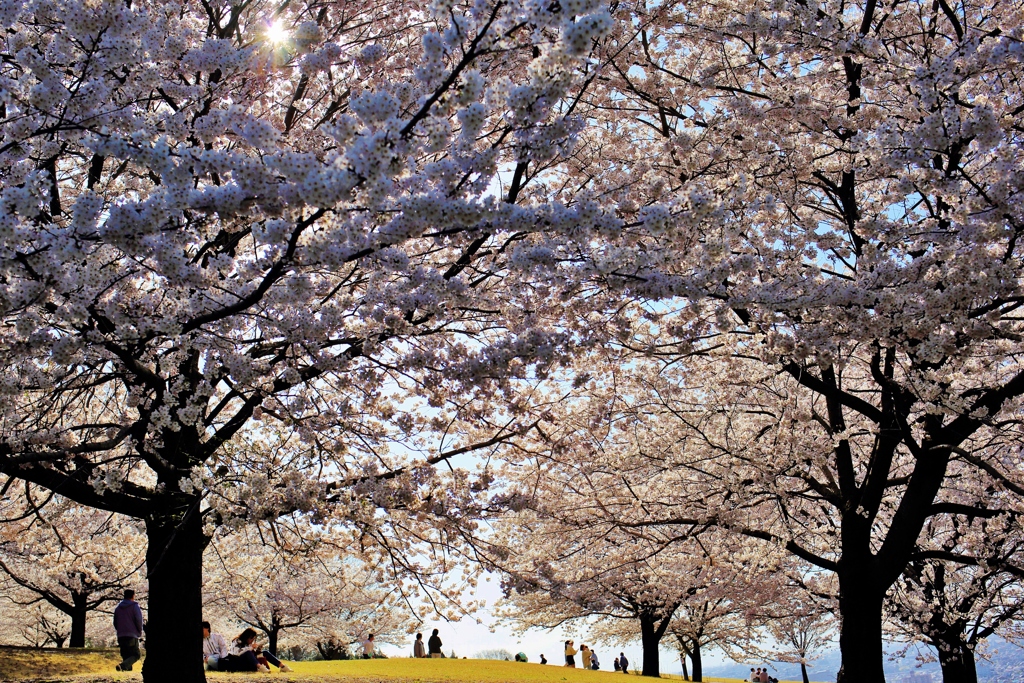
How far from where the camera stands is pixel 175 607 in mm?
9250

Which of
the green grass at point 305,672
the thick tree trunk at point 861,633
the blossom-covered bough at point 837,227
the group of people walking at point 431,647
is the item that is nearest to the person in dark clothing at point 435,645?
the group of people walking at point 431,647

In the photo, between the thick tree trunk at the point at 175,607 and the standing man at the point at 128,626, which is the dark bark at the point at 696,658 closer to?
the standing man at the point at 128,626

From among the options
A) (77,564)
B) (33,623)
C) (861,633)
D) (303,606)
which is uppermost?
(77,564)

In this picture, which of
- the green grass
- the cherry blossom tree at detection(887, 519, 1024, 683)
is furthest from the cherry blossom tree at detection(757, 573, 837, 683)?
the green grass

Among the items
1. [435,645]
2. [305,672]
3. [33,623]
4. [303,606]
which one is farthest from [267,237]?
[33,623]

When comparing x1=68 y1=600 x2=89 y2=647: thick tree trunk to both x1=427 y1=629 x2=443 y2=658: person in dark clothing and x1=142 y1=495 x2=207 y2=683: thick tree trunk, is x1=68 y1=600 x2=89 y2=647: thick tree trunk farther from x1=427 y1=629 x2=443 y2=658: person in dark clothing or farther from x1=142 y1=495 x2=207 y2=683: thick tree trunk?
x1=142 y1=495 x2=207 y2=683: thick tree trunk

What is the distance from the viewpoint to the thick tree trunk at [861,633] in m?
11.4

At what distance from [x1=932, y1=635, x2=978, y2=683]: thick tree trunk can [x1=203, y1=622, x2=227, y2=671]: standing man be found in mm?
17450

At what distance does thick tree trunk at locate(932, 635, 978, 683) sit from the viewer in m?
19.1

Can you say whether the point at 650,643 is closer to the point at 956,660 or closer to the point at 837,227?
the point at 956,660

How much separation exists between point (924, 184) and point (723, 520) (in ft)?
22.6

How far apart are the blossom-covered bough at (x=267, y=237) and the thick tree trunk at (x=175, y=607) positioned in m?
0.03

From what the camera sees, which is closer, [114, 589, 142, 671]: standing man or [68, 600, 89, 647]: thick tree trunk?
[114, 589, 142, 671]: standing man

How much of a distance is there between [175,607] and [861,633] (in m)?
9.90
